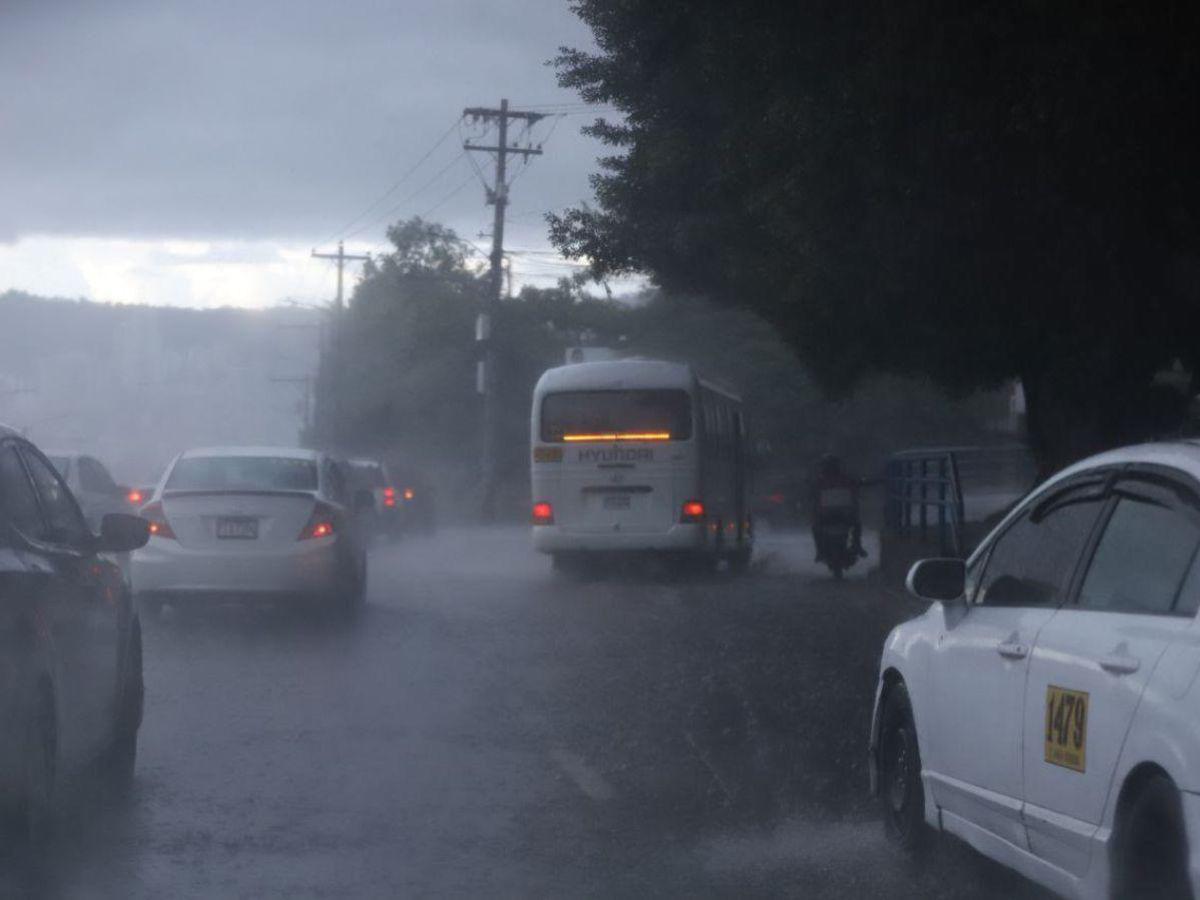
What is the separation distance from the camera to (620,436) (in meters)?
23.8

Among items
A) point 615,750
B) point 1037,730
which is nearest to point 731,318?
point 615,750

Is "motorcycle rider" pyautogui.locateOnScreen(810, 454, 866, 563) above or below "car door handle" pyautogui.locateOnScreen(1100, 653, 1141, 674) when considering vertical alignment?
below

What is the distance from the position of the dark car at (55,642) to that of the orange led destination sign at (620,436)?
14.5 meters

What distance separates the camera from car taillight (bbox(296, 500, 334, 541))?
53.1ft

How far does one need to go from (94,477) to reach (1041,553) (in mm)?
19913

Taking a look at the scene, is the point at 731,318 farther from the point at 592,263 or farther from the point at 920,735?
the point at 920,735

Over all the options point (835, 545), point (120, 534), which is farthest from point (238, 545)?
point (835, 545)

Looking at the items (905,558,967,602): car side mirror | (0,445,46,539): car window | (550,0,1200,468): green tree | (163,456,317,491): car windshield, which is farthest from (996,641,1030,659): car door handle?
(163,456,317,491): car windshield

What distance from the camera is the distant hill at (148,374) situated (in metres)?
96.4

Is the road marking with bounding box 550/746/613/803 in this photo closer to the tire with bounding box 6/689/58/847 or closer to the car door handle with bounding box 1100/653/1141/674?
the tire with bounding box 6/689/58/847

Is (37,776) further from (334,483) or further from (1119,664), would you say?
(334,483)

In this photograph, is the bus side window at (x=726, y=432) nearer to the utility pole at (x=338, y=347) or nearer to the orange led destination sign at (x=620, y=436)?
the orange led destination sign at (x=620, y=436)

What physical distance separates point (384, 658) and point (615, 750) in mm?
4435

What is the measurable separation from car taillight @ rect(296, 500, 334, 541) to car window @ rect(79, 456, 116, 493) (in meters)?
8.23
